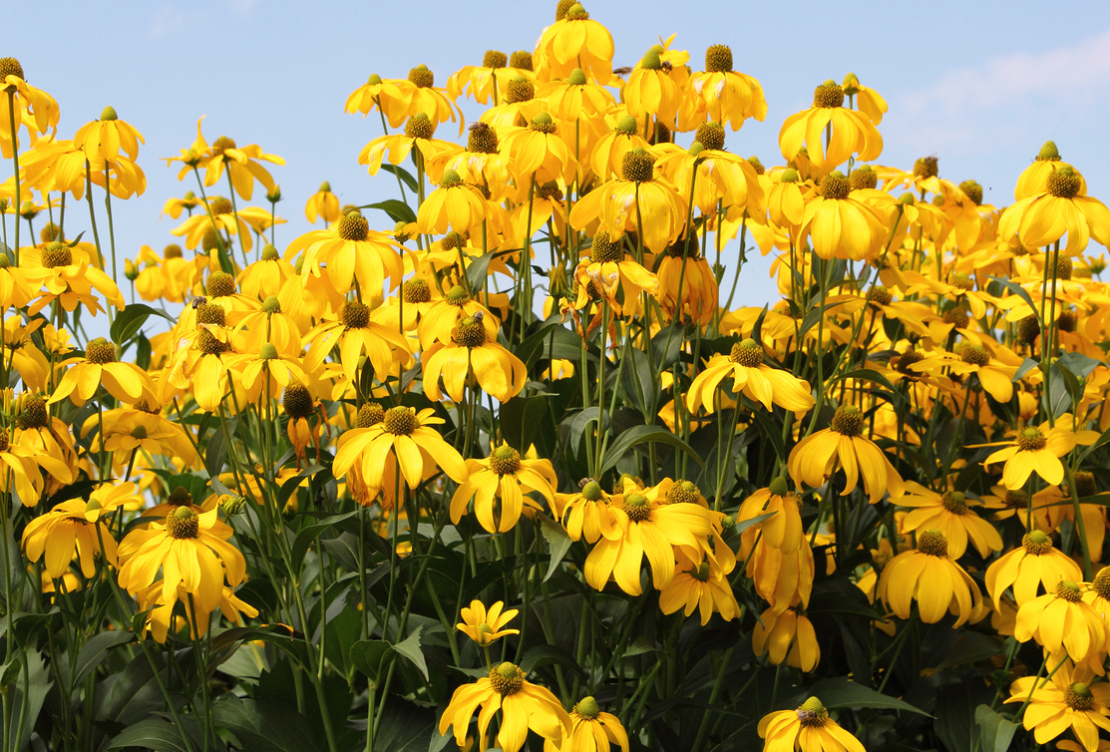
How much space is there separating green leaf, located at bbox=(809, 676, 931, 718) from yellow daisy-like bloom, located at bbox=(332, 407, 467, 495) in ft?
2.34

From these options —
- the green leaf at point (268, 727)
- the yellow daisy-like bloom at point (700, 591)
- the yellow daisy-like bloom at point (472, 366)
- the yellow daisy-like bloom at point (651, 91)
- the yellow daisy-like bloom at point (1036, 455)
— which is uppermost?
the yellow daisy-like bloom at point (651, 91)

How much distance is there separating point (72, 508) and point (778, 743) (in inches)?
43.3

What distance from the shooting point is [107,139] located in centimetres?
199

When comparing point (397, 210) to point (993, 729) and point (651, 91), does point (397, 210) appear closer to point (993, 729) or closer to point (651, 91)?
point (651, 91)

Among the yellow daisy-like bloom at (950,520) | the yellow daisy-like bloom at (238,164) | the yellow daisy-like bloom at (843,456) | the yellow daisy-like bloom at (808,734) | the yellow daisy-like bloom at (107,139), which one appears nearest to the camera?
the yellow daisy-like bloom at (808,734)

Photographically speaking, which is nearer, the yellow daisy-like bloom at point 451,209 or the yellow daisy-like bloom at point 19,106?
the yellow daisy-like bloom at point 451,209

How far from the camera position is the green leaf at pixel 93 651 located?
169 cm

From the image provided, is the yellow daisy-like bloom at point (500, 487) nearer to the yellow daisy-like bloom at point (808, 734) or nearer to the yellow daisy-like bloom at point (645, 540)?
the yellow daisy-like bloom at point (645, 540)

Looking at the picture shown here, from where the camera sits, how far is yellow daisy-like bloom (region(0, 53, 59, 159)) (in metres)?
1.90

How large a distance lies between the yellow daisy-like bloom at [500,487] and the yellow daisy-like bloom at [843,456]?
1.42ft

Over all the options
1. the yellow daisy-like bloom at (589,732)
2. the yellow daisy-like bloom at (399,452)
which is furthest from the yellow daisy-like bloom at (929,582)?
the yellow daisy-like bloom at (399,452)

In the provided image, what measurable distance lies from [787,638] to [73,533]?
1.14 meters

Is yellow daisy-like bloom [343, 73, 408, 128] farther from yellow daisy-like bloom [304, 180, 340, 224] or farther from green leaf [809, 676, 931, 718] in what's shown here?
green leaf [809, 676, 931, 718]

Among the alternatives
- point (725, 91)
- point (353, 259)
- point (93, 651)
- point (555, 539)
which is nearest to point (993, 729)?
point (555, 539)
